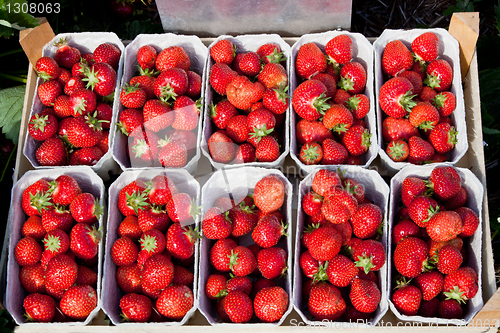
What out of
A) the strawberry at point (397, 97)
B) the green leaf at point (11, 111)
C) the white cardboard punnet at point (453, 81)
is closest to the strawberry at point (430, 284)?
the white cardboard punnet at point (453, 81)

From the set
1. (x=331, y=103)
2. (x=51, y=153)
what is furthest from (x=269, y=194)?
(x=51, y=153)

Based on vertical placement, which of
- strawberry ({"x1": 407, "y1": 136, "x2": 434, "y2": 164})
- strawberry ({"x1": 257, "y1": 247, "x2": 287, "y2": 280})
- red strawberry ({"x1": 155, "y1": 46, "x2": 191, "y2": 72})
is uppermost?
red strawberry ({"x1": 155, "y1": 46, "x2": 191, "y2": 72})

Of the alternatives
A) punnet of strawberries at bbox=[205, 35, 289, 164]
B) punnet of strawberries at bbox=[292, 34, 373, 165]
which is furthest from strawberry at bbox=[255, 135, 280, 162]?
punnet of strawberries at bbox=[292, 34, 373, 165]

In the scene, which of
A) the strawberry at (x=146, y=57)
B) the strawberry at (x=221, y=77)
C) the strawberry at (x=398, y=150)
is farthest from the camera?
the strawberry at (x=146, y=57)

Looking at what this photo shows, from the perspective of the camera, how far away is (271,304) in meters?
1.57

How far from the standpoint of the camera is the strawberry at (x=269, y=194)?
1.72 m

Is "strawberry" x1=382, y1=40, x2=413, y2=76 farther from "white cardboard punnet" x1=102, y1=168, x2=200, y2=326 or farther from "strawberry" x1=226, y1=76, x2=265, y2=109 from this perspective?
"white cardboard punnet" x1=102, y1=168, x2=200, y2=326

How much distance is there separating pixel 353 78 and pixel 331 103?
156mm

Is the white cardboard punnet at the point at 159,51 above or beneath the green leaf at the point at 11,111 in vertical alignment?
above

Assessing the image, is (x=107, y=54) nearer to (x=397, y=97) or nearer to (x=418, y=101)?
(x=397, y=97)

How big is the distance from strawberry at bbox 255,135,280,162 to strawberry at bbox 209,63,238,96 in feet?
1.03

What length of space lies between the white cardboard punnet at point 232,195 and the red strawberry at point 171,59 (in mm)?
572

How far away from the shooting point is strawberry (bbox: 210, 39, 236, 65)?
2.01 meters

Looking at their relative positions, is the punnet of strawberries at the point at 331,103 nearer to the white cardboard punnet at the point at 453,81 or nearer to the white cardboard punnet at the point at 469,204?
the white cardboard punnet at the point at 453,81
